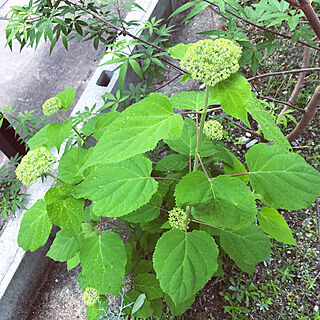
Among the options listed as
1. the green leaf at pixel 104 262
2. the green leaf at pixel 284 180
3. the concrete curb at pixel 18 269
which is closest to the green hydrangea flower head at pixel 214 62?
the green leaf at pixel 284 180

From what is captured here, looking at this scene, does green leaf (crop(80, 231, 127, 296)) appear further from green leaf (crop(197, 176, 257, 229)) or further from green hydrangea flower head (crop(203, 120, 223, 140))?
green hydrangea flower head (crop(203, 120, 223, 140))

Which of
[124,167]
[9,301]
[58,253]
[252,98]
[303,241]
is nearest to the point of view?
[252,98]

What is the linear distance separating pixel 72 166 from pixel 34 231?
30cm

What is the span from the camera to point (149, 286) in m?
1.46

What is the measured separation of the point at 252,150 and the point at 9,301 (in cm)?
175

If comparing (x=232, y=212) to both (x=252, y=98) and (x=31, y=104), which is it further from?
(x=31, y=104)

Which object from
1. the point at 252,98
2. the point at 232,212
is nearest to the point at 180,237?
the point at 232,212

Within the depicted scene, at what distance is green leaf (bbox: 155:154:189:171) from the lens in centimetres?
135

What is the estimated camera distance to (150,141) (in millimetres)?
712

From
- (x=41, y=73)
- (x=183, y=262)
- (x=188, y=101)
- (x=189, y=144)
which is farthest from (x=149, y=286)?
(x=41, y=73)

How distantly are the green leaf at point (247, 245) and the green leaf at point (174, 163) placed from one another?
Answer: 370 millimetres

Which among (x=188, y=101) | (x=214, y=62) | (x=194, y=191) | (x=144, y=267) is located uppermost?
(x=214, y=62)

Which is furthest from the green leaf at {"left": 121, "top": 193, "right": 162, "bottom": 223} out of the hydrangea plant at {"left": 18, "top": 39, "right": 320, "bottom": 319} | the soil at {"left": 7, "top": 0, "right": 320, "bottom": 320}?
the soil at {"left": 7, "top": 0, "right": 320, "bottom": 320}

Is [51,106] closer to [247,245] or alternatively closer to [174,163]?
[174,163]
